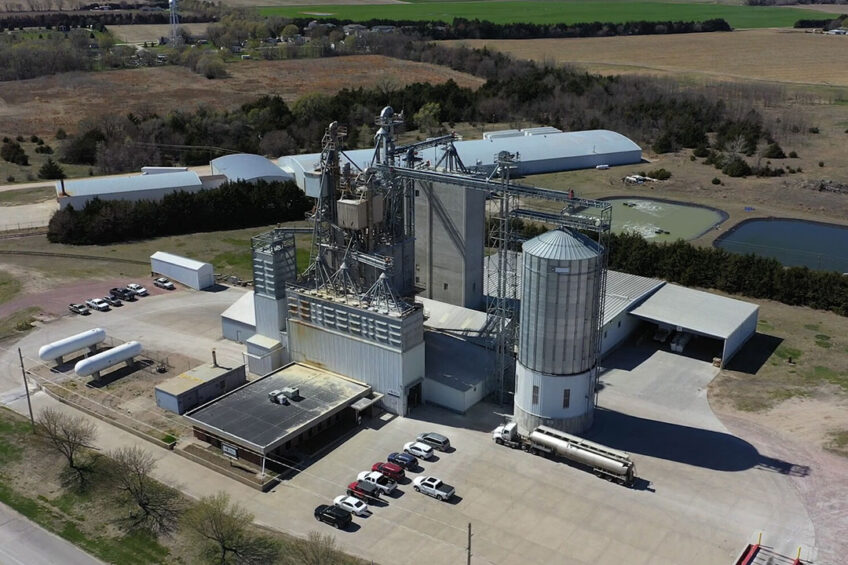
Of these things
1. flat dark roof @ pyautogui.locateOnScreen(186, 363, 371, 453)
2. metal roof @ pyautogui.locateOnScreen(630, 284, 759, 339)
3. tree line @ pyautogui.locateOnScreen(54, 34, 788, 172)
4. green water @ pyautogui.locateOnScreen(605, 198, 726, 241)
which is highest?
tree line @ pyautogui.locateOnScreen(54, 34, 788, 172)

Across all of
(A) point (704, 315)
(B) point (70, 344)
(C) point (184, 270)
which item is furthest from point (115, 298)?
(A) point (704, 315)

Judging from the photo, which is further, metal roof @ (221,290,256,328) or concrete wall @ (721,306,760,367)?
metal roof @ (221,290,256,328)

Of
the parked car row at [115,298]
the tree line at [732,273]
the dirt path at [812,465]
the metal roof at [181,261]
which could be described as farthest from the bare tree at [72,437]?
the tree line at [732,273]

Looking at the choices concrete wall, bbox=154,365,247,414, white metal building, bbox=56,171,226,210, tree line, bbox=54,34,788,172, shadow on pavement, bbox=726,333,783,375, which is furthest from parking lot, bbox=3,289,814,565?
tree line, bbox=54,34,788,172

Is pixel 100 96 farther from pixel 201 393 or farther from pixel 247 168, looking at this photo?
pixel 201 393

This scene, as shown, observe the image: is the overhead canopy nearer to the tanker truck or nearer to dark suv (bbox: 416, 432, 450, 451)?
the tanker truck

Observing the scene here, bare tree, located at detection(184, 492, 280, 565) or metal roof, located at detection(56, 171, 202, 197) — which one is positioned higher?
metal roof, located at detection(56, 171, 202, 197)
